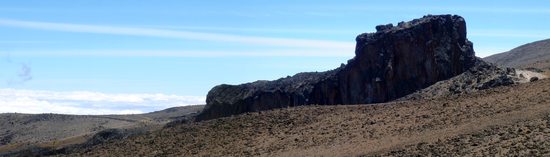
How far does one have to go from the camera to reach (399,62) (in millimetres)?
49531

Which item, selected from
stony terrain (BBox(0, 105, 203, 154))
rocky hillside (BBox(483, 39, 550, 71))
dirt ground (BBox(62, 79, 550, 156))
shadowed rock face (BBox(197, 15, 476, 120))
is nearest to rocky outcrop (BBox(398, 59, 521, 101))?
dirt ground (BBox(62, 79, 550, 156))

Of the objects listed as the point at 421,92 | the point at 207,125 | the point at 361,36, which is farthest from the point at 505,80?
the point at 361,36

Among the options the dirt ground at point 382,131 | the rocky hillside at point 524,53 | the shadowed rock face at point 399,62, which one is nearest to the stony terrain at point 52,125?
the rocky hillside at point 524,53

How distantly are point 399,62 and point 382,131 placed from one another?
19.9 m

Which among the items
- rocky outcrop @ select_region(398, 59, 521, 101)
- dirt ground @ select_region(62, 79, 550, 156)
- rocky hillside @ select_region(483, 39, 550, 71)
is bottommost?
dirt ground @ select_region(62, 79, 550, 156)

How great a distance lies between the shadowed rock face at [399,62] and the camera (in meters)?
47.9

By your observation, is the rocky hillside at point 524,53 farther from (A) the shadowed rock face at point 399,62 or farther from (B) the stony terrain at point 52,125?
(A) the shadowed rock face at point 399,62

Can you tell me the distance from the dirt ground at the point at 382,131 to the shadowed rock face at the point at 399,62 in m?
13.0

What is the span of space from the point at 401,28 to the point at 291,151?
69.3ft

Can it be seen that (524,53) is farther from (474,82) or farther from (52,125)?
(474,82)

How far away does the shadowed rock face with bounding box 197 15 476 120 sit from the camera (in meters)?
47.9

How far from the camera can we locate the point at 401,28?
164 feet

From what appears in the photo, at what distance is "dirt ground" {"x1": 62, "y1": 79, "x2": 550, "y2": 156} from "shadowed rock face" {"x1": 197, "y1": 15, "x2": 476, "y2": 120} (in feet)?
42.6

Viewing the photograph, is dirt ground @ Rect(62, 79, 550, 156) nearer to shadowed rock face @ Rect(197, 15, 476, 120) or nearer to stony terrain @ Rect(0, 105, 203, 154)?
shadowed rock face @ Rect(197, 15, 476, 120)
